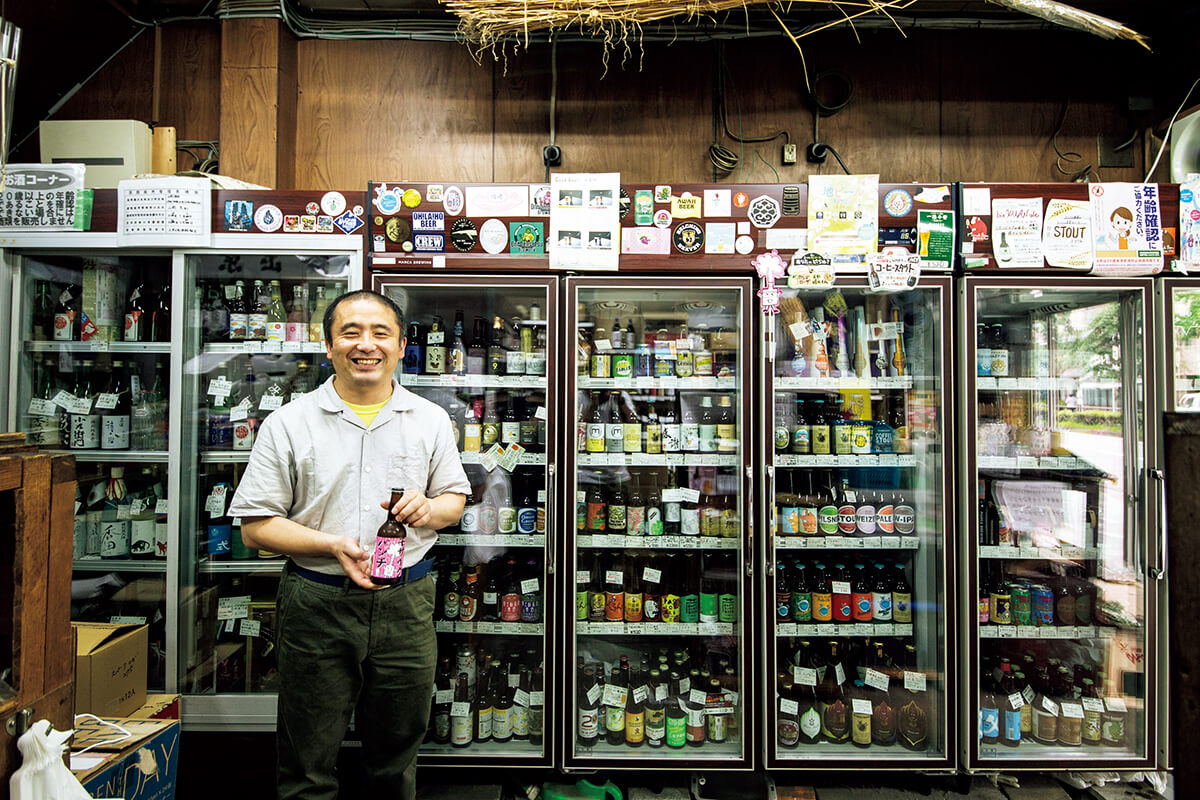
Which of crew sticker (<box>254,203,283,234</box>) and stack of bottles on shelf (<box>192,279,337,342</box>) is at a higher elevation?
crew sticker (<box>254,203,283,234</box>)

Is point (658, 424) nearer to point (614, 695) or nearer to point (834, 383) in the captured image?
point (834, 383)

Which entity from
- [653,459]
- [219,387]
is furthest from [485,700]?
[219,387]

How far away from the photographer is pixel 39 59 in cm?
303

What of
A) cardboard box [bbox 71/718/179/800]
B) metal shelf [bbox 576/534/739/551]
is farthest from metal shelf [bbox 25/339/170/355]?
metal shelf [bbox 576/534/739/551]

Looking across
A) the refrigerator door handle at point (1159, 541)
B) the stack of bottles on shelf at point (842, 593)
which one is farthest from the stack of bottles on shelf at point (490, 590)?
the refrigerator door handle at point (1159, 541)

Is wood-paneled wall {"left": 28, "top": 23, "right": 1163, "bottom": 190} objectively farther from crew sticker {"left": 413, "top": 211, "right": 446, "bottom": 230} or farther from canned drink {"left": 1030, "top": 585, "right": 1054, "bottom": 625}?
canned drink {"left": 1030, "top": 585, "right": 1054, "bottom": 625}

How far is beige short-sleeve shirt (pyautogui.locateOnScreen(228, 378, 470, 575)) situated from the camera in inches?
74.7

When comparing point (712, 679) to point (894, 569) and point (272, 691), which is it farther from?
point (272, 691)

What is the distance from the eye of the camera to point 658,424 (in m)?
2.74

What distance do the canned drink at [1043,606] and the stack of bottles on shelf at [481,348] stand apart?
252cm

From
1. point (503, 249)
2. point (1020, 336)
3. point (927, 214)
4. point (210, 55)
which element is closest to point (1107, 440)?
point (1020, 336)

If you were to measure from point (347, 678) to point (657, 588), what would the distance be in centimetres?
144

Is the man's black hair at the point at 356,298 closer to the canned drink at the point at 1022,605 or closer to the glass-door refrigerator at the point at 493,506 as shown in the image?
the glass-door refrigerator at the point at 493,506

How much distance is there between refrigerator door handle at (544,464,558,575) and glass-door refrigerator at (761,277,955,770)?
91cm
